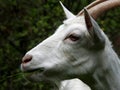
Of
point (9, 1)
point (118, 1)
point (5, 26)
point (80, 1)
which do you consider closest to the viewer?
point (118, 1)

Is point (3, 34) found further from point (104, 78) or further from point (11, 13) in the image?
point (104, 78)

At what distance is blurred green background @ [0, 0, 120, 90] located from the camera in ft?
34.9

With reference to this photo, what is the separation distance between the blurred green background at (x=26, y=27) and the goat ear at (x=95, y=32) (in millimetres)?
3741

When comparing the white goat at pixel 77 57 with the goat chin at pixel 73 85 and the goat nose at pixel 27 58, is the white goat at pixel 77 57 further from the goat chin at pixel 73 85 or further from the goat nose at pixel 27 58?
the goat chin at pixel 73 85

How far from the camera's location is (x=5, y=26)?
1195 centimetres

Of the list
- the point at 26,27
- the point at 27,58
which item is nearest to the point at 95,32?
the point at 27,58

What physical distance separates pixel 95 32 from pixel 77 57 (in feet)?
1.00

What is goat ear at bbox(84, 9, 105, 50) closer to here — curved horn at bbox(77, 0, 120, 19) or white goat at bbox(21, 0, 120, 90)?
white goat at bbox(21, 0, 120, 90)

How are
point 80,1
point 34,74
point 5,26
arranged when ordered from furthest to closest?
point 5,26
point 80,1
point 34,74

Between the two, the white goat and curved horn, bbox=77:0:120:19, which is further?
curved horn, bbox=77:0:120:19

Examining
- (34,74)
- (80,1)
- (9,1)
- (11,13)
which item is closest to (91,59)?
(34,74)

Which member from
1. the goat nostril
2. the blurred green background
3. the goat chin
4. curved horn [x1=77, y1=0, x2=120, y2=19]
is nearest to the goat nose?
the goat nostril

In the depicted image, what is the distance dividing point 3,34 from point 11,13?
0.42 metres

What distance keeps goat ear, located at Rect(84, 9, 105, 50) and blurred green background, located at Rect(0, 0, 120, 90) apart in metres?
3.74
